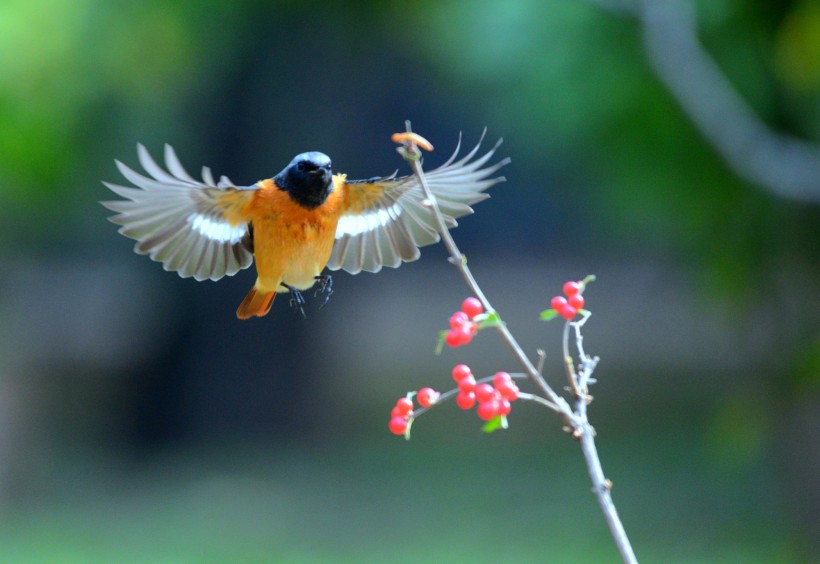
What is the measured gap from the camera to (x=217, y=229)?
2.80 meters

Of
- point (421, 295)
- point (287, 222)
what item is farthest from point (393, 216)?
point (421, 295)

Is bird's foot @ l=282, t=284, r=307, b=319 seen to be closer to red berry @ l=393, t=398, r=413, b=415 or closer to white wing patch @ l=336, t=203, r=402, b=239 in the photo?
white wing patch @ l=336, t=203, r=402, b=239

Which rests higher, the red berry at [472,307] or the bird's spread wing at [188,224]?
the bird's spread wing at [188,224]

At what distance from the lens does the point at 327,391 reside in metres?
11.2

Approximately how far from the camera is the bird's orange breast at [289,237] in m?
2.65

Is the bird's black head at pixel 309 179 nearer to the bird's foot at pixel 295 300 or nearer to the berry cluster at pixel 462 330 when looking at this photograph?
the bird's foot at pixel 295 300

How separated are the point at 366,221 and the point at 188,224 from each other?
499 mm

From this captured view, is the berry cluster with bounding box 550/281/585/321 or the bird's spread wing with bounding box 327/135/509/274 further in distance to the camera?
the bird's spread wing with bounding box 327/135/509/274

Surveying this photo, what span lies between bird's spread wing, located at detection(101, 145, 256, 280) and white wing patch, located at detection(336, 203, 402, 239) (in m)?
0.28

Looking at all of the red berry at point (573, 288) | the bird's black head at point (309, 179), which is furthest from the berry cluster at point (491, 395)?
the bird's black head at point (309, 179)

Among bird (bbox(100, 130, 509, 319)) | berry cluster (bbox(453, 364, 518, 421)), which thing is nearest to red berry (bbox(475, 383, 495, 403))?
berry cluster (bbox(453, 364, 518, 421))

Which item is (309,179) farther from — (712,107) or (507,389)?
(712,107)

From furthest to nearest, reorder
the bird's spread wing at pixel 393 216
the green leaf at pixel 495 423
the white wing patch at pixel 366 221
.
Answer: the white wing patch at pixel 366 221 < the bird's spread wing at pixel 393 216 < the green leaf at pixel 495 423

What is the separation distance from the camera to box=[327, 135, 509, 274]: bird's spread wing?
2771 mm
